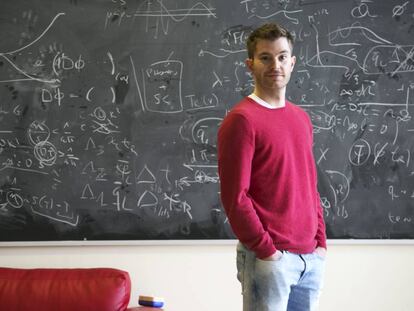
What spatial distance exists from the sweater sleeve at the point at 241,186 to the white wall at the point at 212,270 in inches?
51.0

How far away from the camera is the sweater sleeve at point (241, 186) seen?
167 cm

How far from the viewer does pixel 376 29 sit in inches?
117

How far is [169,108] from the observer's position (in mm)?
2914

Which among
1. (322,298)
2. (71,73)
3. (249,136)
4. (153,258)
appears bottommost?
(322,298)

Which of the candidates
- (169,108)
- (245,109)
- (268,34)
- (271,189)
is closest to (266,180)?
(271,189)

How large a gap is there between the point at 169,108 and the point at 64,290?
3.65 feet

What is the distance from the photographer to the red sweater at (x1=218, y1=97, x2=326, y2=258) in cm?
169

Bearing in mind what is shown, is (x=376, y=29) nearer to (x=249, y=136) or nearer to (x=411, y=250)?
(x=411, y=250)

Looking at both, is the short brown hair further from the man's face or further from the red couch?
the red couch

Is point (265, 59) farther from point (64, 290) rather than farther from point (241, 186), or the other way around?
point (64, 290)

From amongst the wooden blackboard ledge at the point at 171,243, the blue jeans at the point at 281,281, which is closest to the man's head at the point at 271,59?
the blue jeans at the point at 281,281

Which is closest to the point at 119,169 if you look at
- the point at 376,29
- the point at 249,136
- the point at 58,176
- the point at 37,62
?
the point at 58,176

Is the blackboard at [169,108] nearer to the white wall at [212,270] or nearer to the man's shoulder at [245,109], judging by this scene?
the white wall at [212,270]

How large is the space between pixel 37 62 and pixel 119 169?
743 mm
